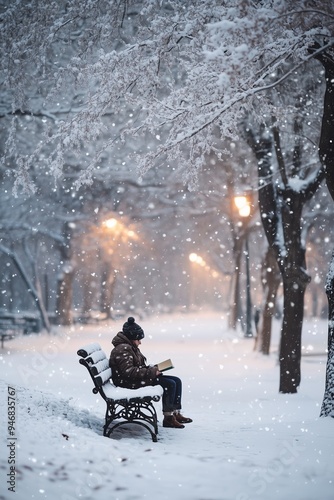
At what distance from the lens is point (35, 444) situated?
253 inches

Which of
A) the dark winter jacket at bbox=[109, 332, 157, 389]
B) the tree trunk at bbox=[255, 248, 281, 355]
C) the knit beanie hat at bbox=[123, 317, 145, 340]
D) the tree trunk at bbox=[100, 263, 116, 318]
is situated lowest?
the dark winter jacket at bbox=[109, 332, 157, 389]

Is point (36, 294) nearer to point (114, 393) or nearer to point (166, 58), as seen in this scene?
point (166, 58)

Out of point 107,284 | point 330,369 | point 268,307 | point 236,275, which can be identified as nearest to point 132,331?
point 330,369

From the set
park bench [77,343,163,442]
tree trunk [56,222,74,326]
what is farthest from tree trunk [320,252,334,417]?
tree trunk [56,222,74,326]

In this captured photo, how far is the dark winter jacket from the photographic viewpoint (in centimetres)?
790

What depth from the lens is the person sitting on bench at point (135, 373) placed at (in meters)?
7.93

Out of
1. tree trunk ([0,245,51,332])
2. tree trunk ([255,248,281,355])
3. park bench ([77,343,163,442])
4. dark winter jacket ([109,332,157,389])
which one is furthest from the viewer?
tree trunk ([0,245,51,332])

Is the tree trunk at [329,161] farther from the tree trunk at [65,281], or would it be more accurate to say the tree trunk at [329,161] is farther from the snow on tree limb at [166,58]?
the tree trunk at [65,281]

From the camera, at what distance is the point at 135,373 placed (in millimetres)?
7910

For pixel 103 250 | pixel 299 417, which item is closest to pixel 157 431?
pixel 299 417

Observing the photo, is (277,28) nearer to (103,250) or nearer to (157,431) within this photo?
(157,431)

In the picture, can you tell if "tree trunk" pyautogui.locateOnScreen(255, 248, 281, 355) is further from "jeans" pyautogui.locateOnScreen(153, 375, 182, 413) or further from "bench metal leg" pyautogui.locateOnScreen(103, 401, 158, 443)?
"bench metal leg" pyautogui.locateOnScreen(103, 401, 158, 443)

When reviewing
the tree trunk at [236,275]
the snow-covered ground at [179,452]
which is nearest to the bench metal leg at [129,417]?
the snow-covered ground at [179,452]

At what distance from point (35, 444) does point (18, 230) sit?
24.2 meters
